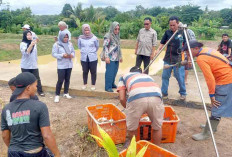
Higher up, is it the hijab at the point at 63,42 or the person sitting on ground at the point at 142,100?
the hijab at the point at 63,42

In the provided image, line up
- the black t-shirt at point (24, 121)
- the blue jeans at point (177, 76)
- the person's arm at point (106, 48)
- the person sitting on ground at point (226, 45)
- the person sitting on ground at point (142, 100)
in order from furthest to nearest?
the person sitting on ground at point (226, 45) < the person's arm at point (106, 48) < the blue jeans at point (177, 76) < the person sitting on ground at point (142, 100) < the black t-shirt at point (24, 121)

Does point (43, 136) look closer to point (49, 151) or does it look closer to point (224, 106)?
point (49, 151)

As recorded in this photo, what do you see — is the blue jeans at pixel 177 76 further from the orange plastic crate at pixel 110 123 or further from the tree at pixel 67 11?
the tree at pixel 67 11

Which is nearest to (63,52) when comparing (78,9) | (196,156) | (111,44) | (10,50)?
(111,44)

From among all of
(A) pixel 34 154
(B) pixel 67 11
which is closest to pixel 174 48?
(A) pixel 34 154

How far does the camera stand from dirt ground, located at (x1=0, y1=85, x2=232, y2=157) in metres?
3.29

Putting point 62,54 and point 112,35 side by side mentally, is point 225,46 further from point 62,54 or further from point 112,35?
point 62,54

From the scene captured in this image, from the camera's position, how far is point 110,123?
320cm

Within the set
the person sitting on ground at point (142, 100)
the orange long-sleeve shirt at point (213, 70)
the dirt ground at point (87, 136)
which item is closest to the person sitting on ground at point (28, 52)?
the dirt ground at point (87, 136)

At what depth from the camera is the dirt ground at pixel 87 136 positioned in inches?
130

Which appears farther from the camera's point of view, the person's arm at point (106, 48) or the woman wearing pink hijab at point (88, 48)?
the woman wearing pink hijab at point (88, 48)

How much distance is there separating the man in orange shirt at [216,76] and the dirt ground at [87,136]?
54 centimetres

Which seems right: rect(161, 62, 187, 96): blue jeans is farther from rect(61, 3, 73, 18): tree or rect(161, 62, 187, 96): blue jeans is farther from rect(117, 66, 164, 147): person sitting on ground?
rect(61, 3, 73, 18): tree

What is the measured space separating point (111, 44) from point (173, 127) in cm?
264
